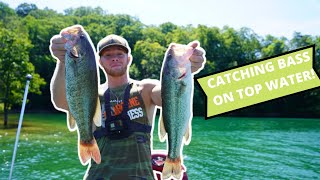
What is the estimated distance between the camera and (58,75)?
289cm

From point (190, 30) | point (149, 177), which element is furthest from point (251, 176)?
point (190, 30)

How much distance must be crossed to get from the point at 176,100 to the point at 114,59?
22.8 inches

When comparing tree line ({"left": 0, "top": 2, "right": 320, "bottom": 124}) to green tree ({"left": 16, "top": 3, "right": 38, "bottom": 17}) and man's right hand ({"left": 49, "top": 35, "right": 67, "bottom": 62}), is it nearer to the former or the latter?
green tree ({"left": 16, "top": 3, "right": 38, "bottom": 17})

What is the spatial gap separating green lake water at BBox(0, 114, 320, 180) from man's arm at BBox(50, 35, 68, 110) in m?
12.6

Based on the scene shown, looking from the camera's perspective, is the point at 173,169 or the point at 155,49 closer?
the point at 173,169

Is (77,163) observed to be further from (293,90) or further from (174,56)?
(174,56)

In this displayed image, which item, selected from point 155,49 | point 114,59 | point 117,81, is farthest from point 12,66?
point 114,59

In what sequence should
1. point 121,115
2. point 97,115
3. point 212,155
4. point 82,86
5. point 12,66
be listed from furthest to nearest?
point 12,66 → point 212,155 → point 121,115 → point 97,115 → point 82,86

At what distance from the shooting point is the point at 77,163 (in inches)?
688

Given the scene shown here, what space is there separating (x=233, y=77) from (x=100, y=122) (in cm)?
278

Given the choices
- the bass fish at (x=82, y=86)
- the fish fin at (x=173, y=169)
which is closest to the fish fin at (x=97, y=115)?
the bass fish at (x=82, y=86)

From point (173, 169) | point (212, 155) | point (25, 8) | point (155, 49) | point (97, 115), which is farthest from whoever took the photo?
point (25, 8)

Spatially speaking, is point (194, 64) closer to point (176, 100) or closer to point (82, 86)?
point (176, 100)

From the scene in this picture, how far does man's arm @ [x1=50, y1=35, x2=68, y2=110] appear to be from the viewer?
263 centimetres
